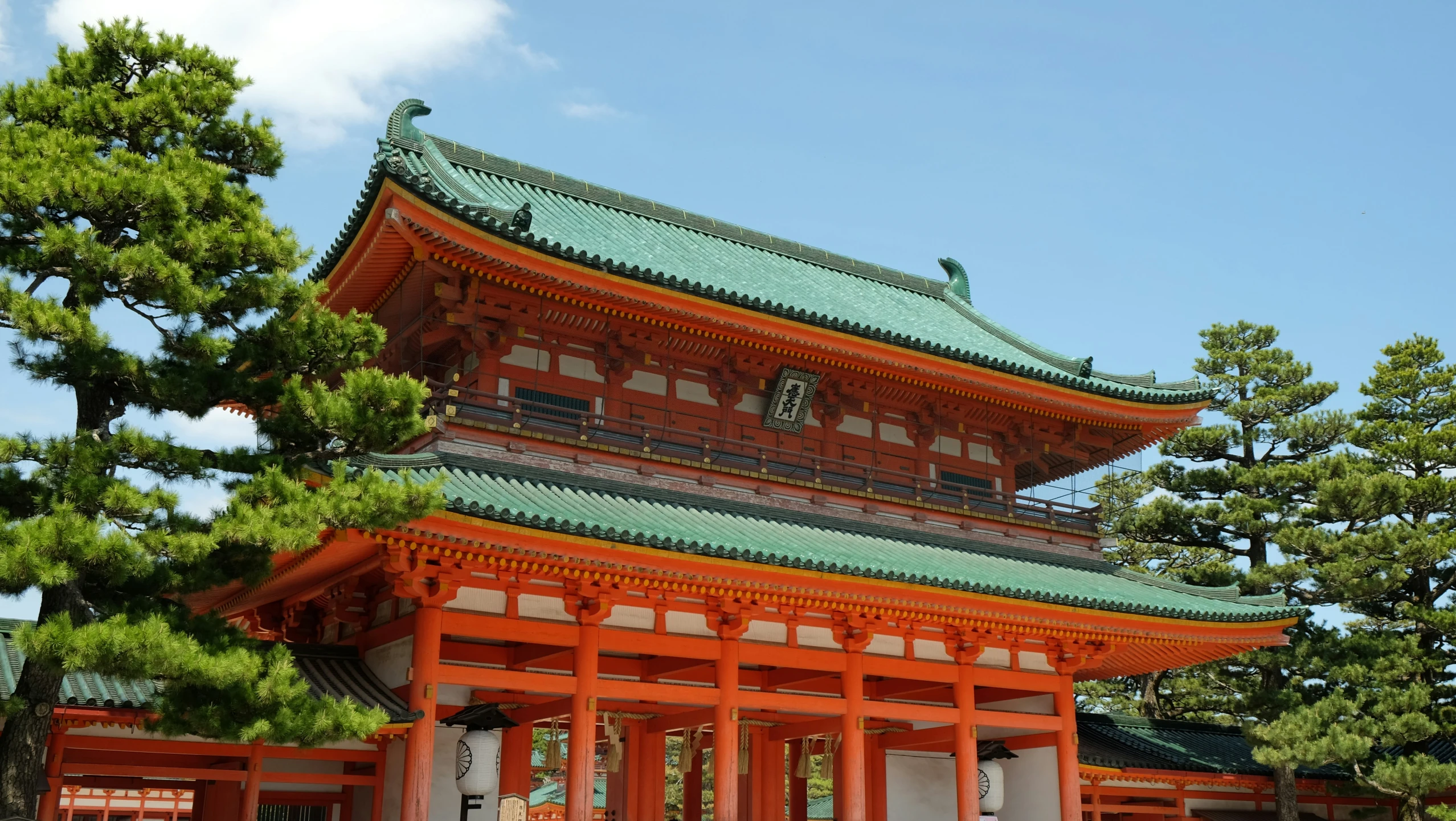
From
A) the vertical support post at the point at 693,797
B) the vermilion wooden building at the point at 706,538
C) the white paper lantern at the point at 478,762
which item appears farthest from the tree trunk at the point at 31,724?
the vertical support post at the point at 693,797

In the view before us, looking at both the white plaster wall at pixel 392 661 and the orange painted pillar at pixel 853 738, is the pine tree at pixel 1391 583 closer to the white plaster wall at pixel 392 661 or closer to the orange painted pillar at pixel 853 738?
the orange painted pillar at pixel 853 738

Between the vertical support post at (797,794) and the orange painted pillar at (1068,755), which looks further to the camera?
the vertical support post at (797,794)

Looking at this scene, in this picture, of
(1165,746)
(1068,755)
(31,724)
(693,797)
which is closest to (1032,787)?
(1068,755)

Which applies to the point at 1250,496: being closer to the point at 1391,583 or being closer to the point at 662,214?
the point at 1391,583

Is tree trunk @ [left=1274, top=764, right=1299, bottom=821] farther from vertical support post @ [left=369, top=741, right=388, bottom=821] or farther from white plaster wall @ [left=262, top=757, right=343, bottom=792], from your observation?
white plaster wall @ [left=262, top=757, right=343, bottom=792]

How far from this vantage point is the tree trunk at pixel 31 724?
39.9 feet

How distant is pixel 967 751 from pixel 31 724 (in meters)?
13.3

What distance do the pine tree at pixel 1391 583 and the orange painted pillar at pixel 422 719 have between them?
16764 mm

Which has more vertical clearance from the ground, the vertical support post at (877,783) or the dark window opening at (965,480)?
the dark window opening at (965,480)

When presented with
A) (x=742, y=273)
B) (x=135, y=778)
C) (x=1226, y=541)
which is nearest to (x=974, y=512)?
(x=742, y=273)

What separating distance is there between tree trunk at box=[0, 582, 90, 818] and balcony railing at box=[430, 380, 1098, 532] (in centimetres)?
619

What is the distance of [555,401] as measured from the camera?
1953 centimetres

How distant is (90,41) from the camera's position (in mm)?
13789

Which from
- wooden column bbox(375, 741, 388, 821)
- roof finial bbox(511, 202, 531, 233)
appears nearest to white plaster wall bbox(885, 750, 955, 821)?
wooden column bbox(375, 741, 388, 821)
